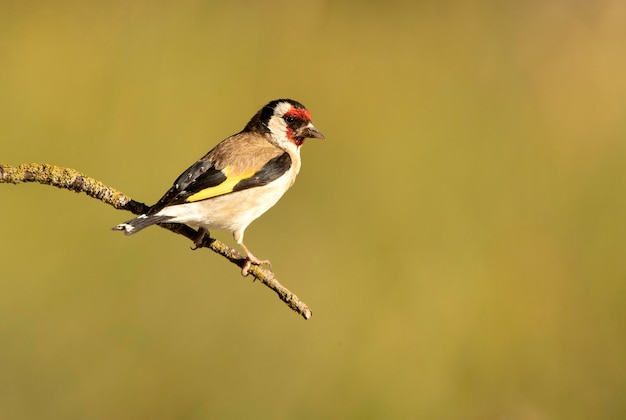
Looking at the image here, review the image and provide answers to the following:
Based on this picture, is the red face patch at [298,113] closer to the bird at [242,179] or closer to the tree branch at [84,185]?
the bird at [242,179]

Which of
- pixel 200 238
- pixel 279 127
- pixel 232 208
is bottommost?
pixel 200 238

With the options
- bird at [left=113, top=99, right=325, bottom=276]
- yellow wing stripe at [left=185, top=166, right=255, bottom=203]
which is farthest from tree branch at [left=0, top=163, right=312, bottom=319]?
yellow wing stripe at [left=185, top=166, right=255, bottom=203]

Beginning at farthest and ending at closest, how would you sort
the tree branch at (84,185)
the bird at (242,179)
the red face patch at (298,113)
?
1. the red face patch at (298,113)
2. the bird at (242,179)
3. the tree branch at (84,185)

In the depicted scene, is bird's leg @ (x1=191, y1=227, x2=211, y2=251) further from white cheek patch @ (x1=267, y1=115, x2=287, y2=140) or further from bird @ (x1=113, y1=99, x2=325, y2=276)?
white cheek patch @ (x1=267, y1=115, x2=287, y2=140)

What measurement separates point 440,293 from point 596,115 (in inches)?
106

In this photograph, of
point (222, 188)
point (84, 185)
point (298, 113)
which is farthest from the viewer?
point (298, 113)

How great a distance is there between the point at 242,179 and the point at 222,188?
12cm

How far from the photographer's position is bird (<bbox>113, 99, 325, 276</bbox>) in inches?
92.9

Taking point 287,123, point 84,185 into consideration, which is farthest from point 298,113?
point 84,185

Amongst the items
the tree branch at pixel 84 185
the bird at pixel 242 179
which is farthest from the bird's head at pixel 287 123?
the tree branch at pixel 84 185

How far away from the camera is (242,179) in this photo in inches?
103

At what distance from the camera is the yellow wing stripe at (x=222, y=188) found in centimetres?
241

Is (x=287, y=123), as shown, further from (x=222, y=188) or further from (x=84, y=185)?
(x=84, y=185)

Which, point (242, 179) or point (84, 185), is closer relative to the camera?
point (84, 185)
